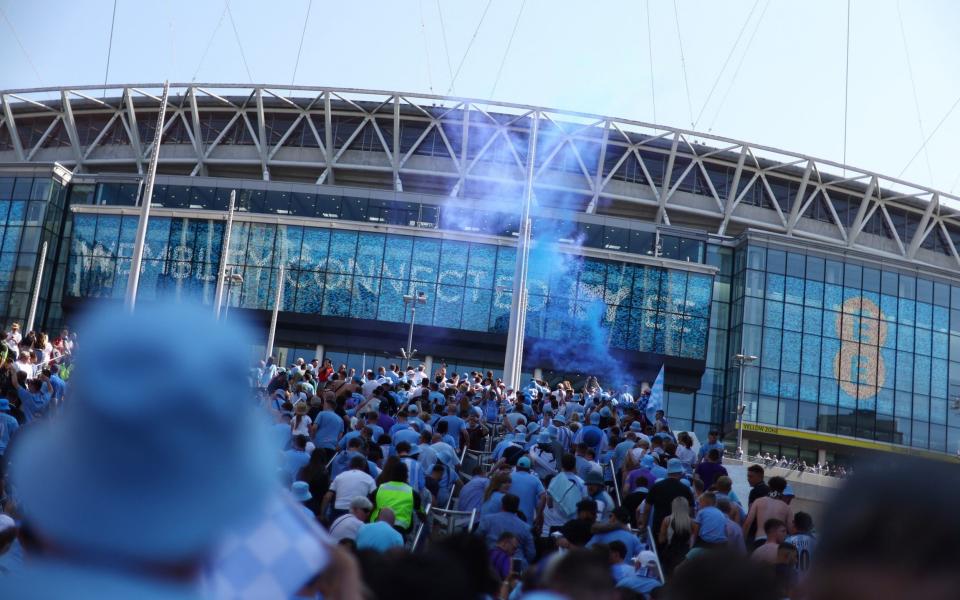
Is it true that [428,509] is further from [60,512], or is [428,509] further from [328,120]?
[328,120]

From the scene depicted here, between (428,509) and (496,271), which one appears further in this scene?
(496,271)

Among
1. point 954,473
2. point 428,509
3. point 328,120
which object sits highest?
point 328,120

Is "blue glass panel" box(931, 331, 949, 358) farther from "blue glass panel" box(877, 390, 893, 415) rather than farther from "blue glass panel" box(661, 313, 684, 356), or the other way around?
"blue glass panel" box(661, 313, 684, 356)

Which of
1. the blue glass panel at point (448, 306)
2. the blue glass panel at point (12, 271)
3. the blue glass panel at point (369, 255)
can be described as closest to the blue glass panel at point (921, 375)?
the blue glass panel at point (448, 306)

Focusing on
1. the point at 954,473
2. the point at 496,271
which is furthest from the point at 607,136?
the point at 954,473

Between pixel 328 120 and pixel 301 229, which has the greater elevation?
pixel 328 120

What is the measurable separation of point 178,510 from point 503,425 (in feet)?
70.7

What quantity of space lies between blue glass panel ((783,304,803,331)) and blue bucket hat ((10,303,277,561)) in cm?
6422

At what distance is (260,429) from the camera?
5.09ft

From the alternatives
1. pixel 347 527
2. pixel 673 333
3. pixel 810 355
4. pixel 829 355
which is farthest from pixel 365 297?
pixel 347 527

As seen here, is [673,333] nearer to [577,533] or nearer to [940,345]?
[940,345]

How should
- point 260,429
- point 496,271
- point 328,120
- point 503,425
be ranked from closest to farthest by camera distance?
1. point 260,429
2. point 503,425
3. point 496,271
4. point 328,120

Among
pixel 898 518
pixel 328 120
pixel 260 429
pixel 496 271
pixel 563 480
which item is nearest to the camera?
pixel 898 518

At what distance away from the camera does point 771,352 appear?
62875 mm
